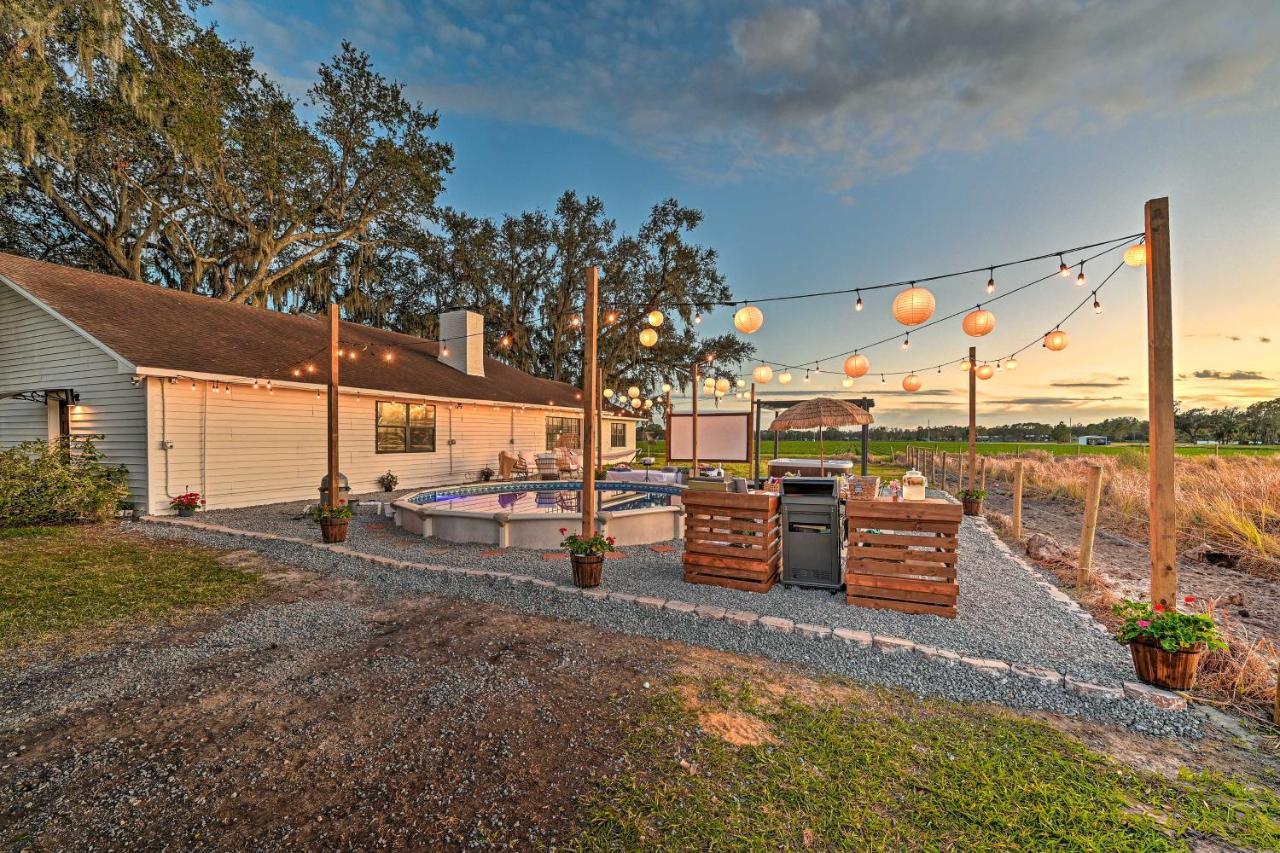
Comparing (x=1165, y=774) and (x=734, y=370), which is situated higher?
(x=734, y=370)

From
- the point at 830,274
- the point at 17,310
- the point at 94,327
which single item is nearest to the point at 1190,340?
the point at 830,274

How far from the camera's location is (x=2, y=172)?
1112cm

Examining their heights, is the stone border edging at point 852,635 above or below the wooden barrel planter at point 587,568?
below

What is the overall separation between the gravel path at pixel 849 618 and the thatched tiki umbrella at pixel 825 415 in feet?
11.9

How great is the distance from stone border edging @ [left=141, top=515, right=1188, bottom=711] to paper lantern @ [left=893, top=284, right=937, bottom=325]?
327cm

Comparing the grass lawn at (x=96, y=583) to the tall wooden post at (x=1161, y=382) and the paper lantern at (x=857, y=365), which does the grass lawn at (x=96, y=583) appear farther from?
the paper lantern at (x=857, y=365)

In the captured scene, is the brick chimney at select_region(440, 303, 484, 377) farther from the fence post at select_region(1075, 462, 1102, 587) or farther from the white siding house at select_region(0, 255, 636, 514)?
the fence post at select_region(1075, 462, 1102, 587)

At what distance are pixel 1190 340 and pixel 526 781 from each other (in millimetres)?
16825

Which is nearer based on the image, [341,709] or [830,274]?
[341,709]

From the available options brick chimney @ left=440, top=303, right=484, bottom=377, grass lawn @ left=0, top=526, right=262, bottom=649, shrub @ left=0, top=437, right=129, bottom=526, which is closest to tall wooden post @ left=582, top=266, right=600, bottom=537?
grass lawn @ left=0, top=526, right=262, bottom=649

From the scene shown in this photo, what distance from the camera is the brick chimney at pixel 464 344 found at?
1747 centimetres

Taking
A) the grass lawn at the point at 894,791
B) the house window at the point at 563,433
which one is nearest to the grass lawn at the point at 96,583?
the grass lawn at the point at 894,791

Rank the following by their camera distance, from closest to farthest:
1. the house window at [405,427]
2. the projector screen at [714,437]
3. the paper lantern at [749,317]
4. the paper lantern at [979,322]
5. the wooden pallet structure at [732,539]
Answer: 1. the wooden pallet structure at [732,539]
2. the paper lantern at [979,322]
3. the paper lantern at [749,317]
4. the house window at [405,427]
5. the projector screen at [714,437]

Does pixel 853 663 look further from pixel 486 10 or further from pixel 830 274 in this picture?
pixel 486 10
